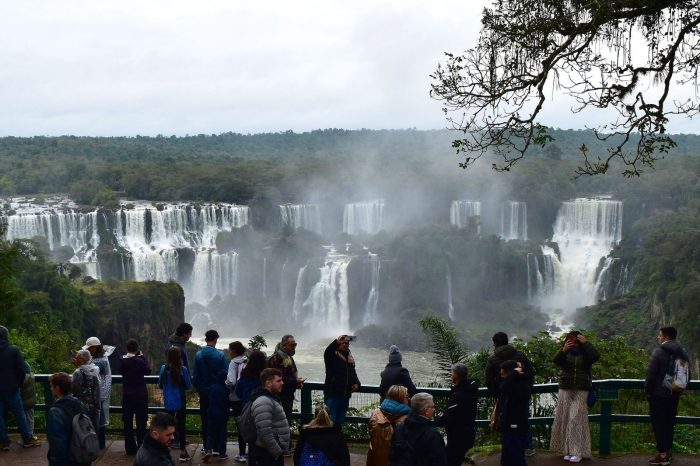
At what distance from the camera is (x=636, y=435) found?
31.9 feet

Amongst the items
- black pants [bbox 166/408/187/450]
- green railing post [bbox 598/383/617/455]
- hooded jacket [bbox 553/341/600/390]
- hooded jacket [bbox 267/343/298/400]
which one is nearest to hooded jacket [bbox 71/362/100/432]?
black pants [bbox 166/408/187/450]

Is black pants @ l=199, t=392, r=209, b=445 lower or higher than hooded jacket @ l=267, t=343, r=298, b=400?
lower

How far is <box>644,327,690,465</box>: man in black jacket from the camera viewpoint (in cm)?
753

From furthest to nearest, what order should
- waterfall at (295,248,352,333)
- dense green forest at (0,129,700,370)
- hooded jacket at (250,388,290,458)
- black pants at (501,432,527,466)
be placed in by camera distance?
waterfall at (295,248,352,333) → dense green forest at (0,129,700,370) → black pants at (501,432,527,466) → hooded jacket at (250,388,290,458)

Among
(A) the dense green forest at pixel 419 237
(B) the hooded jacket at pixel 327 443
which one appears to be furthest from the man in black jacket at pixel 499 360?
(A) the dense green forest at pixel 419 237

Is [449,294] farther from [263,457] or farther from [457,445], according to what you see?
[263,457]

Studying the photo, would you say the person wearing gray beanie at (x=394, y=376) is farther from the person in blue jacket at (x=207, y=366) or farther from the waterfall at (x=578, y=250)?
the waterfall at (x=578, y=250)

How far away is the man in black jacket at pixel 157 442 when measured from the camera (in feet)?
18.0

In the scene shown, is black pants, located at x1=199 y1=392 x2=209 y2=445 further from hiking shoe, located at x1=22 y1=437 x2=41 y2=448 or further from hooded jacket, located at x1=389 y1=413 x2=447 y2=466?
hooded jacket, located at x1=389 y1=413 x2=447 y2=466

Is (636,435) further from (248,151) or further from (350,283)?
(248,151)

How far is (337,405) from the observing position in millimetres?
7992

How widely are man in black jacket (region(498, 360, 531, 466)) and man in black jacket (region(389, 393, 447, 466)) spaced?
146 cm

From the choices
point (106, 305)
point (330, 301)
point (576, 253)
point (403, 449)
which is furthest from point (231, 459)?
point (576, 253)

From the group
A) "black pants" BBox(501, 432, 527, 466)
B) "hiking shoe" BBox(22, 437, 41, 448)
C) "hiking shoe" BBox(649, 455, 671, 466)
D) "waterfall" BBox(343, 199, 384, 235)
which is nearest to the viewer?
"black pants" BBox(501, 432, 527, 466)
